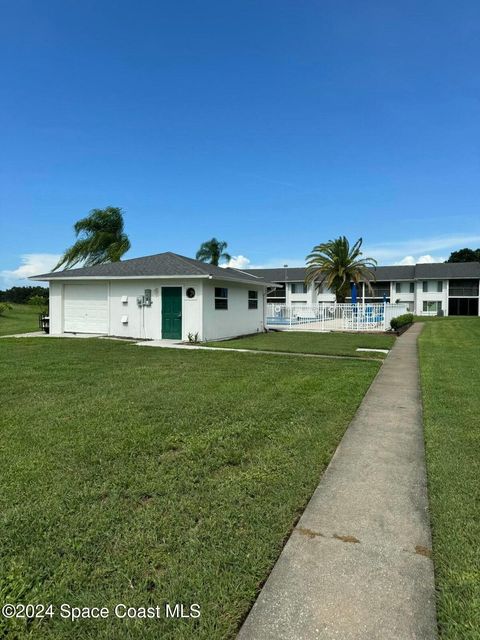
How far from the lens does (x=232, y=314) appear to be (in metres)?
17.9

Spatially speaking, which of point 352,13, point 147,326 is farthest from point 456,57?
point 147,326

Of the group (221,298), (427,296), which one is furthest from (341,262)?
(427,296)

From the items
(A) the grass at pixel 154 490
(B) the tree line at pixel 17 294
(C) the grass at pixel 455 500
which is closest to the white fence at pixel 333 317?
(C) the grass at pixel 455 500

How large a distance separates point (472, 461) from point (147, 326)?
1381 cm

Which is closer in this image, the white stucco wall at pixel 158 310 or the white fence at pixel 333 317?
the white stucco wall at pixel 158 310

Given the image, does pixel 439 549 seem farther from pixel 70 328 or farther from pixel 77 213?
pixel 77 213

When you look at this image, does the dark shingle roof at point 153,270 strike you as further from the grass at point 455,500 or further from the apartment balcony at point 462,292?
the apartment balcony at point 462,292

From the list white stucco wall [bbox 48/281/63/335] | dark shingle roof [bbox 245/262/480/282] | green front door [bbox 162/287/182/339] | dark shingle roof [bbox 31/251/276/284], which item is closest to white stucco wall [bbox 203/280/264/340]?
dark shingle roof [bbox 31/251/276/284]

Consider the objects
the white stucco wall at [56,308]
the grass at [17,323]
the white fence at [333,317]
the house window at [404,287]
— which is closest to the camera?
the white stucco wall at [56,308]

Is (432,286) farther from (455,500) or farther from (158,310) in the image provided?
(455,500)

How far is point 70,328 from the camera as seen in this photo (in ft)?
59.1

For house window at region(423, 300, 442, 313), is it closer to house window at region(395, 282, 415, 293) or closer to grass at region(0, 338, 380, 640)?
house window at region(395, 282, 415, 293)

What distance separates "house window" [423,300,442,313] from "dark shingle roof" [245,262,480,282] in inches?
124

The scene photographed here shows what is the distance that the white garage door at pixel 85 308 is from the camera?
1738 centimetres
